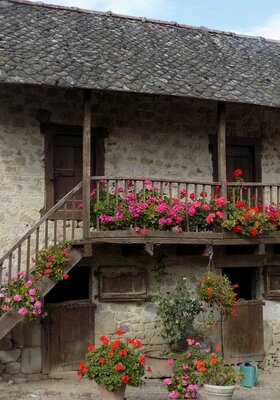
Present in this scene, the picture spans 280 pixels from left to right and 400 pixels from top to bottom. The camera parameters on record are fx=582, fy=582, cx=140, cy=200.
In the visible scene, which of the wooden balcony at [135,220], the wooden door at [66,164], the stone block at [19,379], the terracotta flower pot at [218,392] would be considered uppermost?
the wooden door at [66,164]

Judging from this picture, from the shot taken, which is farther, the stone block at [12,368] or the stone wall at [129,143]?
the stone wall at [129,143]

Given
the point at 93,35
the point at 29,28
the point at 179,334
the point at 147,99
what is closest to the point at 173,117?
the point at 147,99

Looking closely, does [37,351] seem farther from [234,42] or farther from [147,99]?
[234,42]

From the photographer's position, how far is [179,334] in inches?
402

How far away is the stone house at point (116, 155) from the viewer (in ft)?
31.4

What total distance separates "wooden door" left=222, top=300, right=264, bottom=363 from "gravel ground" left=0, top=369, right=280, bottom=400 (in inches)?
39.5

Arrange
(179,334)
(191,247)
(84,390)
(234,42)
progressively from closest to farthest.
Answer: (84,390) < (179,334) < (191,247) < (234,42)

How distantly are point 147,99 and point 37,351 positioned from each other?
500cm

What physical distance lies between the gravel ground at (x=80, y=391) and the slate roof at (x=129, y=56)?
4.77 metres

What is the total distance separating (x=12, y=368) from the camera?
9.76 metres

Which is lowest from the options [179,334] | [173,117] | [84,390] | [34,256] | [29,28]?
[84,390]

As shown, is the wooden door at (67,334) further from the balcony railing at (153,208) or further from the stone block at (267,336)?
the stone block at (267,336)

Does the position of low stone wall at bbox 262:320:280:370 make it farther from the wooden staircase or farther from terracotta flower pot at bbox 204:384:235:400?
the wooden staircase

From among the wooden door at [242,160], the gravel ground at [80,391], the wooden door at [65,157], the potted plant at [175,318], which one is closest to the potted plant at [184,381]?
the gravel ground at [80,391]
